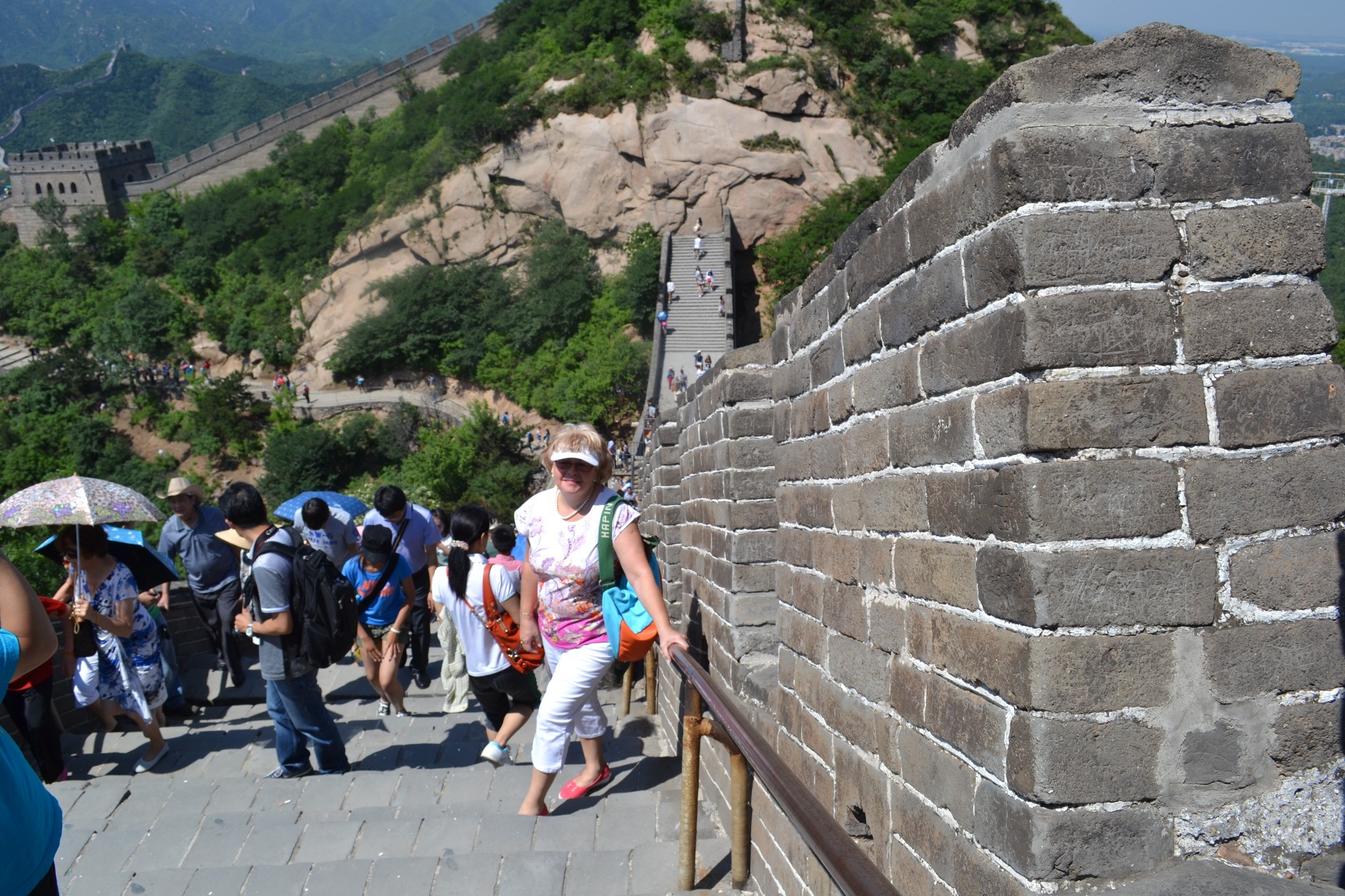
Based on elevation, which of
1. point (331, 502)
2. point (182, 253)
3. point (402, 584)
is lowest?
point (402, 584)

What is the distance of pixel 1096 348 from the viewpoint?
162 centimetres

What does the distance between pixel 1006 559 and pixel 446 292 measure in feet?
112

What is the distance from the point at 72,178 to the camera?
46.4m

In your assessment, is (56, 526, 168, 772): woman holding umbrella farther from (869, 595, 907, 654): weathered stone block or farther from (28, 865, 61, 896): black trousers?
(869, 595, 907, 654): weathered stone block

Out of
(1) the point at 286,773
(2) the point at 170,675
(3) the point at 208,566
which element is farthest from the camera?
(3) the point at 208,566

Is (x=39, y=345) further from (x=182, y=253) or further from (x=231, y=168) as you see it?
(x=231, y=168)

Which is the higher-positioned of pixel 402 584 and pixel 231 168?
pixel 231 168

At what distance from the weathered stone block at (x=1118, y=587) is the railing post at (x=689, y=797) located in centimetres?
182

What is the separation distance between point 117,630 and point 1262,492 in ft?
18.2

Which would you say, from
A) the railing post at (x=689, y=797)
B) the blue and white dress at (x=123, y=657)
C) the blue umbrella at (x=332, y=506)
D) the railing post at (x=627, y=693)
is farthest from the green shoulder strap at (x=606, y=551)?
the blue umbrella at (x=332, y=506)

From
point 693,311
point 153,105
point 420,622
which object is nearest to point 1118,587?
point 420,622

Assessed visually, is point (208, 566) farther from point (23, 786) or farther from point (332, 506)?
point (23, 786)

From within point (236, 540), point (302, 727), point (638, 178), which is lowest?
point (302, 727)

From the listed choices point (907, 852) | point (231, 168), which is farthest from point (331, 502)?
point (231, 168)
